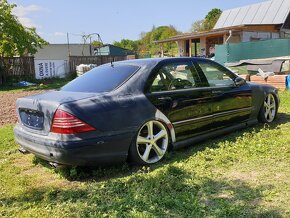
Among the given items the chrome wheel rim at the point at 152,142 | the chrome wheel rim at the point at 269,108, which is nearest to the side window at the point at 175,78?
the chrome wheel rim at the point at 152,142

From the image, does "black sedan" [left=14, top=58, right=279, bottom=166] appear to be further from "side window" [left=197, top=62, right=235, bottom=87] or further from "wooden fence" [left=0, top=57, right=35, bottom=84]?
"wooden fence" [left=0, top=57, right=35, bottom=84]

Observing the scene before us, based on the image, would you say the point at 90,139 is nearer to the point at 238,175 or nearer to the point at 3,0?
the point at 238,175

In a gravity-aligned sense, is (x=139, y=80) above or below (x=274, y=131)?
above

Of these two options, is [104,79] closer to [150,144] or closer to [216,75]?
[150,144]

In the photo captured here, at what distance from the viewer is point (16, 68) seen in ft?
77.5

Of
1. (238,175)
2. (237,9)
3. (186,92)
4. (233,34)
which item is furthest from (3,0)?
(237,9)

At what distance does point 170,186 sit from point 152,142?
40.5 inches

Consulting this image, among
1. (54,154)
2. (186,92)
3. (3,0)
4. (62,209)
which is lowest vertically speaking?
(62,209)

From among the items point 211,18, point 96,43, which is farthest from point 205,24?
point 96,43

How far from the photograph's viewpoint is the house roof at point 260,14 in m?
30.1

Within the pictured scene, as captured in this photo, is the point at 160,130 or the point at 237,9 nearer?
the point at 160,130

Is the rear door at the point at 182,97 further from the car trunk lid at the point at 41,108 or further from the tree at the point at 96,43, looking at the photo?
the tree at the point at 96,43

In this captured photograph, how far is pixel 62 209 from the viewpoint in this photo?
11.2 ft

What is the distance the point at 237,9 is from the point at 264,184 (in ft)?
117
